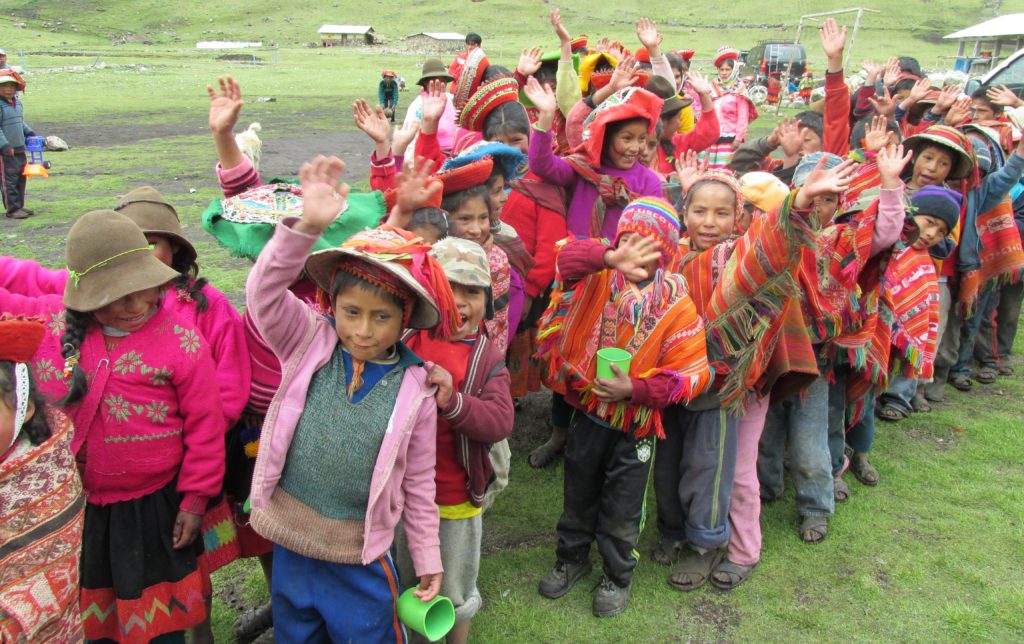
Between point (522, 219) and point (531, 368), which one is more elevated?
point (522, 219)

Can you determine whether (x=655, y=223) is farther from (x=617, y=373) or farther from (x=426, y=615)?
(x=426, y=615)

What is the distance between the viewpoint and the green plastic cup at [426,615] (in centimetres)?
238

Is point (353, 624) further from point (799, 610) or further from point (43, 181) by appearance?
Answer: point (43, 181)

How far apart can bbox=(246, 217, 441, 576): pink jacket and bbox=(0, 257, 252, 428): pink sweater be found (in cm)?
51

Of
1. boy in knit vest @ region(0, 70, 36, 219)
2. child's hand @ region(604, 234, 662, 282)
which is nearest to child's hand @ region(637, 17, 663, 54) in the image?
child's hand @ region(604, 234, 662, 282)

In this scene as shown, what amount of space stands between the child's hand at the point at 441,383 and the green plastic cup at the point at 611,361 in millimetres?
807

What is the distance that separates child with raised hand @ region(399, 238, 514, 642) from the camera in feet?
9.09

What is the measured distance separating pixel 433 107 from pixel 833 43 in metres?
3.14

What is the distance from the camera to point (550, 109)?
425 centimetres

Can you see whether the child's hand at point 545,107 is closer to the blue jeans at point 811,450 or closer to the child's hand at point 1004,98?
the blue jeans at point 811,450

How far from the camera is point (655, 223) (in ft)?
10.1

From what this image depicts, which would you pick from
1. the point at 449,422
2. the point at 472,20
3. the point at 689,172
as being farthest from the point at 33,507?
the point at 472,20

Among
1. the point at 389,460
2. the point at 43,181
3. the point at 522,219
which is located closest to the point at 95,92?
the point at 43,181

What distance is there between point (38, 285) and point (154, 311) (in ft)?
2.47
